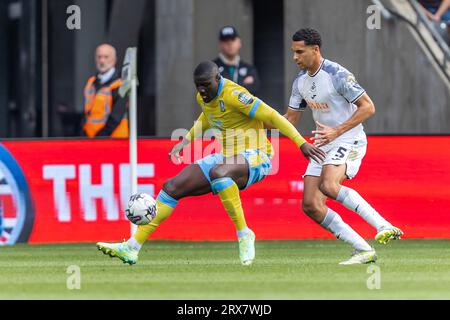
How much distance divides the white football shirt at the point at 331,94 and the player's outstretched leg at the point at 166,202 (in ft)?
4.09

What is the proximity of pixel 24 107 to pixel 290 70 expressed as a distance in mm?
3474

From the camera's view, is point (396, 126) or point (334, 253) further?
point (396, 126)

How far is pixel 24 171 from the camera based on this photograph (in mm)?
15172

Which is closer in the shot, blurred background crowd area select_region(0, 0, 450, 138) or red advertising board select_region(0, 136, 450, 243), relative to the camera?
red advertising board select_region(0, 136, 450, 243)

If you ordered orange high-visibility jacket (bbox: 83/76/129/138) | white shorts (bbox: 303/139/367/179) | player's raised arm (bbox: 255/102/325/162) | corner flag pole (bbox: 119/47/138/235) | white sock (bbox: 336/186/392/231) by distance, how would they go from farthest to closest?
orange high-visibility jacket (bbox: 83/76/129/138) < corner flag pole (bbox: 119/47/138/235) < white shorts (bbox: 303/139/367/179) < white sock (bbox: 336/186/392/231) < player's raised arm (bbox: 255/102/325/162)

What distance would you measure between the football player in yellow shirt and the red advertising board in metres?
3.45

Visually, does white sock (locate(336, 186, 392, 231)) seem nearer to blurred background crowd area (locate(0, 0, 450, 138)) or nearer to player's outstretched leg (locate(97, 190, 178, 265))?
player's outstretched leg (locate(97, 190, 178, 265))

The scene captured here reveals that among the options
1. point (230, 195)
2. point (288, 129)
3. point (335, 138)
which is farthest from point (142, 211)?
point (335, 138)

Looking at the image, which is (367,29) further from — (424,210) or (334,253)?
(334,253)

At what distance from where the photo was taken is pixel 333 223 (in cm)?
1177

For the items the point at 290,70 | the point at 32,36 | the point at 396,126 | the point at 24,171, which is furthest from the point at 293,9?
the point at 24,171

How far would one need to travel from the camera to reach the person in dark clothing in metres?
15.9

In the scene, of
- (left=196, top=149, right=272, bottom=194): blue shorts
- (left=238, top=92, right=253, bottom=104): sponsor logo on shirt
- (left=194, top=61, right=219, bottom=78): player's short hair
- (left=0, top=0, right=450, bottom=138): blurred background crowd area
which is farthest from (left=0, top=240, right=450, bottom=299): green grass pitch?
(left=0, top=0, right=450, bottom=138): blurred background crowd area

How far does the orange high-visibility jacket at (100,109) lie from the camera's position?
53.9 feet
